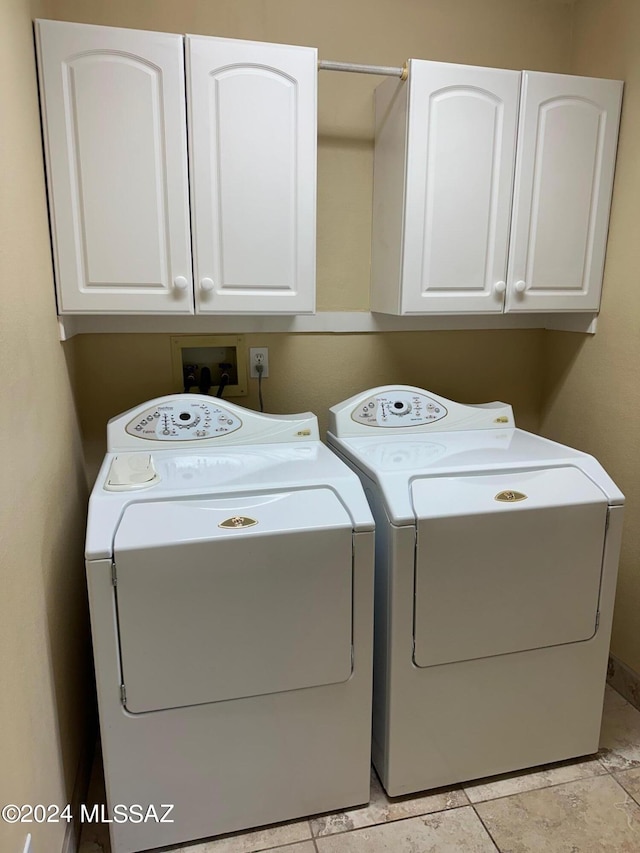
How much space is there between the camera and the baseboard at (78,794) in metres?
1.51

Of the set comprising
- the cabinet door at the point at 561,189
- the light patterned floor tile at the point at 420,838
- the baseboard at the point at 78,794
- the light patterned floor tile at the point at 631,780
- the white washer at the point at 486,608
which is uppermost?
the cabinet door at the point at 561,189

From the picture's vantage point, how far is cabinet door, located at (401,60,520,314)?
186 cm

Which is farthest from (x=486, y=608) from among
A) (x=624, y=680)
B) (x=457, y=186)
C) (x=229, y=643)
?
(x=457, y=186)

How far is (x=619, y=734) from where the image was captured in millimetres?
1980

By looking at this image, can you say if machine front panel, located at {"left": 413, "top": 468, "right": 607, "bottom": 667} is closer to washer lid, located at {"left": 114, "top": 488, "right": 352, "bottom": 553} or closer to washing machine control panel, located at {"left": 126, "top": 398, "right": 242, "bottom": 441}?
washer lid, located at {"left": 114, "top": 488, "right": 352, "bottom": 553}

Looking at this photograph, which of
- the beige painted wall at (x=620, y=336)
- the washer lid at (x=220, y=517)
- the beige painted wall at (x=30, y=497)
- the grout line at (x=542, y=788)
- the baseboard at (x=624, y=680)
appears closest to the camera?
the beige painted wall at (x=30, y=497)

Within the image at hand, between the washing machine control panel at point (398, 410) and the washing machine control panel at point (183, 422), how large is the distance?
448mm

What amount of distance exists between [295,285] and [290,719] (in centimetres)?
126

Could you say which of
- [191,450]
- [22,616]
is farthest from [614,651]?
[22,616]

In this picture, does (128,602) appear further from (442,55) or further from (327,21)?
(442,55)

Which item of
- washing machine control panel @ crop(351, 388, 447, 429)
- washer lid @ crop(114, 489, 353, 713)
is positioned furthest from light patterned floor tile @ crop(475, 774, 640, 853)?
washing machine control panel @ crop(351, 388, 447, 429)

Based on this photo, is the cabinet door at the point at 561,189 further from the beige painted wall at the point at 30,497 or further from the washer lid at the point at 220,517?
the beige painted wall at the point at 30,497

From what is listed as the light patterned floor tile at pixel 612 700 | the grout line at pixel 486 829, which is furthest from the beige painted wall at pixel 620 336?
the grout line at pixel 486 829

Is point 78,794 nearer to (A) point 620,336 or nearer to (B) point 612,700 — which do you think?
(B) point 612,700
